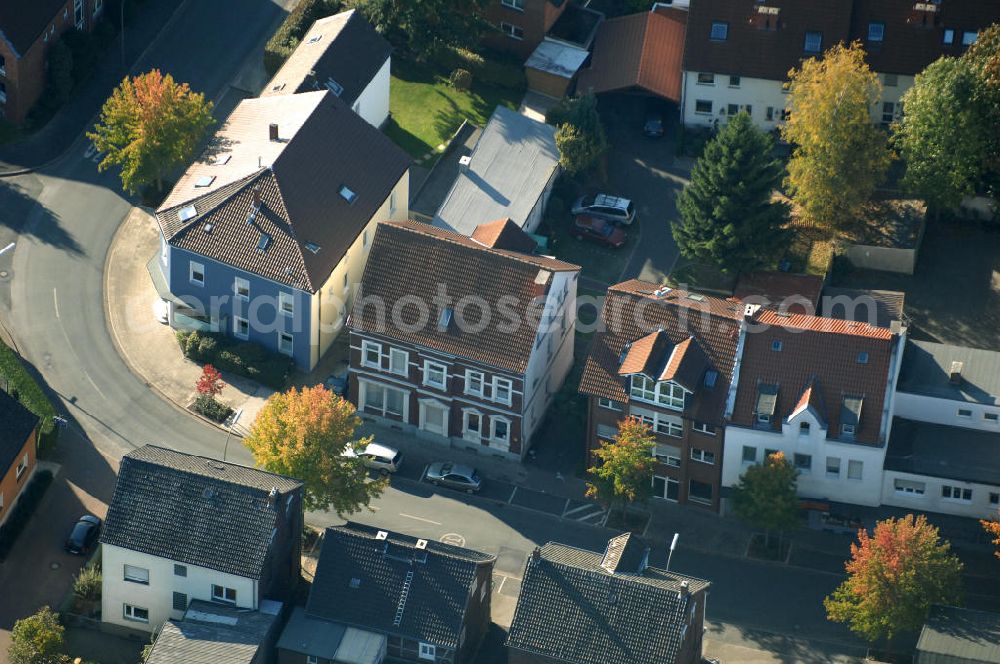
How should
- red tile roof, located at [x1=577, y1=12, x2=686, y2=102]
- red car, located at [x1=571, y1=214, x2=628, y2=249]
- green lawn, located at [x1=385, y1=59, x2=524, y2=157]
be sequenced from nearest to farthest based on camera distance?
red car, located at [x1=571, y1=214, x2=628, y2=249] < red tile roof, located at [x1=577, y1=12, x2=686, y2=102] < green lawn, located at [x1=385, y1=59, x2=524, y2=157]

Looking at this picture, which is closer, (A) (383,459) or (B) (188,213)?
(A) (383,459)

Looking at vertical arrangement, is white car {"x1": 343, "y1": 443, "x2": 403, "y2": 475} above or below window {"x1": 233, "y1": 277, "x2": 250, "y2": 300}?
below

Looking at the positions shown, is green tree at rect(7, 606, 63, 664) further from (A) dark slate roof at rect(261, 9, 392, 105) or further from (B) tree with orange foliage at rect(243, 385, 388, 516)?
(A) dark slate roof at rect(261, 9, 392, 105)

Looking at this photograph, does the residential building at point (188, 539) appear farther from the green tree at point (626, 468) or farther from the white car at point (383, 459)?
the green tree at point (626, 468)

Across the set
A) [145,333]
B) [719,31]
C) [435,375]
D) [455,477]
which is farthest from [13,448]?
[719,31]

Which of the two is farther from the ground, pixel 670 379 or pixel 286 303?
pixel 286 303

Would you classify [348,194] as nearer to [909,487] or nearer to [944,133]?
[944,133]

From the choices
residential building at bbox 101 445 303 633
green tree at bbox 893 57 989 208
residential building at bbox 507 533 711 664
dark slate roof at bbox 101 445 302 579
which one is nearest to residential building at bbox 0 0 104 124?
residential building at bbox 101 445 303 633
